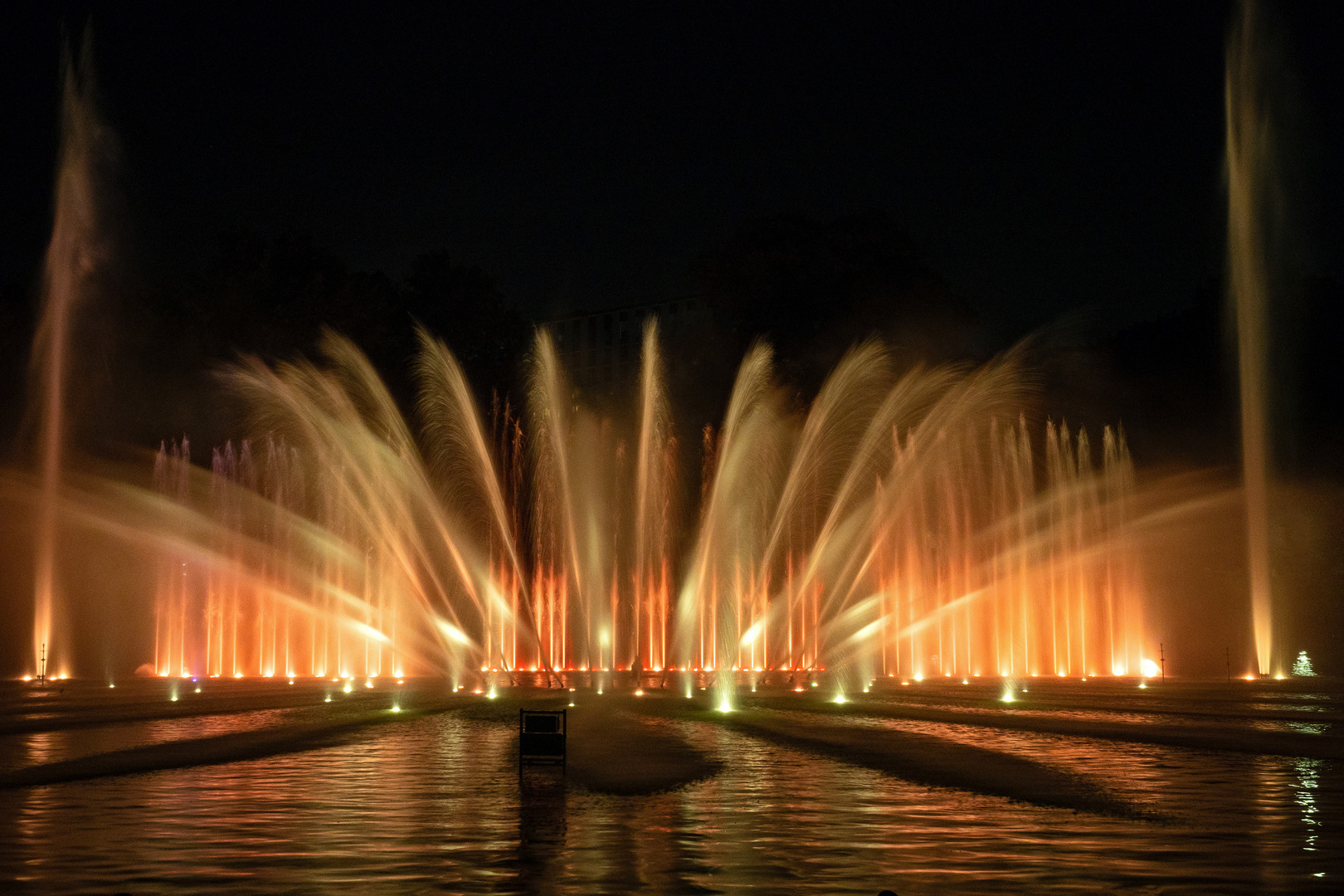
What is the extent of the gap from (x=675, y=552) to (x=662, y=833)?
41577 mm

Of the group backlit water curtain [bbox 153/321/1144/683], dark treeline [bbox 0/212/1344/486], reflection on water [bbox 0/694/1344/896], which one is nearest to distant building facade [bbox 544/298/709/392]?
dark treeline [bbox 0/212/1344/486]

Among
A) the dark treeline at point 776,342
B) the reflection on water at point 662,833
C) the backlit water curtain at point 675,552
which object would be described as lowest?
the reflection on water at point 662,833

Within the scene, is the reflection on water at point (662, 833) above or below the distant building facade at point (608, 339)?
below

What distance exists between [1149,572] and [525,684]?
82.8 feet

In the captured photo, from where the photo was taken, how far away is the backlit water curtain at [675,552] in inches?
1768

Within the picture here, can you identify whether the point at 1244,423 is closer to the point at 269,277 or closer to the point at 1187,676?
the point at 1187,676

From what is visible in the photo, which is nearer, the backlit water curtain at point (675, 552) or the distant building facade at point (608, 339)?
the backlit water curtain at point (675, 552)

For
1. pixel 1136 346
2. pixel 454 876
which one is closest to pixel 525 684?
pixel 454 876

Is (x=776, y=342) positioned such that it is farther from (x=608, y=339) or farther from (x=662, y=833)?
(x=662, y=833)

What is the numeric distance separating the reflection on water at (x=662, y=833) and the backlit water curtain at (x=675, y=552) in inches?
1017

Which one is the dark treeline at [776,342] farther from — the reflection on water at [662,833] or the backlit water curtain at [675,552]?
the reflection on water at [662,833]

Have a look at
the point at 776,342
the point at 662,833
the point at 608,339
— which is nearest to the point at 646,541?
the point at 776,342

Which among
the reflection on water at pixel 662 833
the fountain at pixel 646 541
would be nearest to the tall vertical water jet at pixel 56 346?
the fountain at pixel 646 541

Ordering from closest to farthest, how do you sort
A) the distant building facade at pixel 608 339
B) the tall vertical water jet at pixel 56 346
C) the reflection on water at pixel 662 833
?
the reflection on water at pixel 662 833
the tall vertical water jet at pixel 56 346
the distant building facade at pixel 608 339
